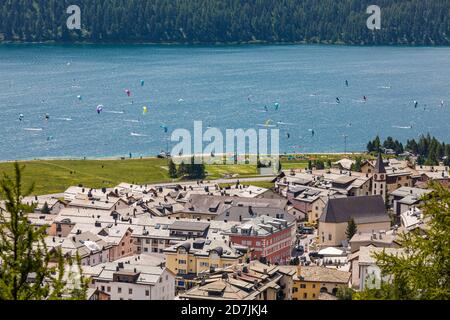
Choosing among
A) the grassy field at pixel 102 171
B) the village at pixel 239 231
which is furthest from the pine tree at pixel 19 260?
the grassy field at pixel 102 171

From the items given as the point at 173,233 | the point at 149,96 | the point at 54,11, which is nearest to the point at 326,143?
the point at 149,96

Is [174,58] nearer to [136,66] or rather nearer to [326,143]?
[136,66]

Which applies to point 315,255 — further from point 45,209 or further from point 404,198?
point 45,209

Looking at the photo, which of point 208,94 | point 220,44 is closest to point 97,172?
point 208,94

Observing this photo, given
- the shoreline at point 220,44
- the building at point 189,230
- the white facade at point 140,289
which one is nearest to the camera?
the white facade at point 140,289

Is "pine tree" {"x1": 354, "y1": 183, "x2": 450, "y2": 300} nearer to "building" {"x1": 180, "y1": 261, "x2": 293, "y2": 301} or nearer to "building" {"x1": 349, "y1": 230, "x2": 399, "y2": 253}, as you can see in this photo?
"building" {"x1": 180, "y1": 261, "x2": 293, "y2": 301}

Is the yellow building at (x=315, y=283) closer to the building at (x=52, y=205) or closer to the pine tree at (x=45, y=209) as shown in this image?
the pine tree at (x=45, y=209)

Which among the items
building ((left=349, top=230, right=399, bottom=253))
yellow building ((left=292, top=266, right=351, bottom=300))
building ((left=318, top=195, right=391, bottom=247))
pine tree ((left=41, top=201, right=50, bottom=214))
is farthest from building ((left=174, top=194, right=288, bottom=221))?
yellow building ((left=292, top=266, right=351, bottom=300))
